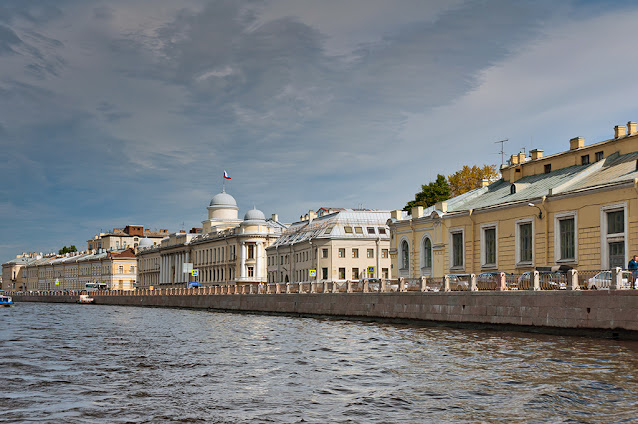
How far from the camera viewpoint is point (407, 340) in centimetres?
2786

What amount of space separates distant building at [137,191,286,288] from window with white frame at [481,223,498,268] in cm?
5938

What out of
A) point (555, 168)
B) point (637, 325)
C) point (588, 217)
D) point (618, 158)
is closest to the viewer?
point (637, 325)

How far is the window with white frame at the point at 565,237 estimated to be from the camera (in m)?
40.5

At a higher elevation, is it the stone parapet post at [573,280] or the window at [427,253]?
the window at [427,253]

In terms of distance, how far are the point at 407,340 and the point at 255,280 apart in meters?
78.3

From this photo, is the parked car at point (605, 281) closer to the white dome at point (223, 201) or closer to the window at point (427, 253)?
the window at point (427, 253)

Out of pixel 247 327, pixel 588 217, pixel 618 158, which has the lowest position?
pixel 247 327

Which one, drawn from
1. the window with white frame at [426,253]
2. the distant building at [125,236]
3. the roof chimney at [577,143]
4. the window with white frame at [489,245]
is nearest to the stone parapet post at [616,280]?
the window with white frame at [489,245]

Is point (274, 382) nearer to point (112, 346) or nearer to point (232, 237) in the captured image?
point (112, 346)

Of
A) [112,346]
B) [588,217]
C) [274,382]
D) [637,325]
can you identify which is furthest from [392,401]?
[588,217]

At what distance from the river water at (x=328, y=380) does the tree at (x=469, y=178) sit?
153ft

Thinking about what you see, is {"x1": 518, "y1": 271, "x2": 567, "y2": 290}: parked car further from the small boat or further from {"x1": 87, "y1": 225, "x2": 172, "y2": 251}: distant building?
{"x1": 87, "y1": 225, "x2": 172, "y2": 251}: distant building

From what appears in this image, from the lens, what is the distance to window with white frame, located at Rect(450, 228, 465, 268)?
168ft

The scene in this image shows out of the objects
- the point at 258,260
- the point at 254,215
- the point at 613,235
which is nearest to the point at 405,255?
the point at 613,235
